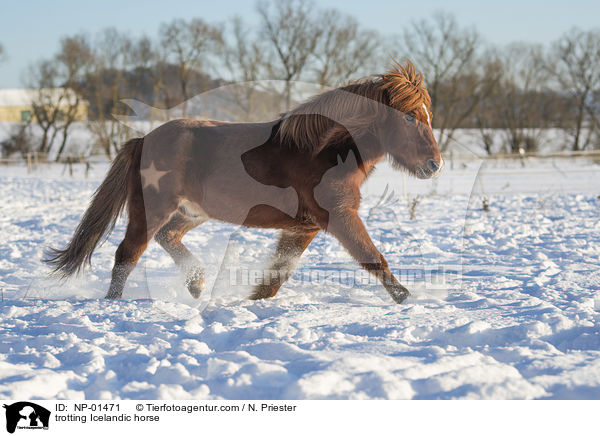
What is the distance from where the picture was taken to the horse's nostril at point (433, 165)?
314cm

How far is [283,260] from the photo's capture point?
3.69m

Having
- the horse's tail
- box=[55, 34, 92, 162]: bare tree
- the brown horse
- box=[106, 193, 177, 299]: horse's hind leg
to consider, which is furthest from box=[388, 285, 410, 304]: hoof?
box=[55, 34, 92, 162]: bare tree

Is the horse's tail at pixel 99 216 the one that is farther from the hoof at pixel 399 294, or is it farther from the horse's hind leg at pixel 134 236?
the hoof at pixel 399 294

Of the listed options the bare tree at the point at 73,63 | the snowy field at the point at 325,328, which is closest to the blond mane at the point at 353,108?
the snowy field at the point at 325,328

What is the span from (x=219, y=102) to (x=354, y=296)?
174cm

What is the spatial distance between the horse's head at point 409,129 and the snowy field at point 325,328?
0.68m

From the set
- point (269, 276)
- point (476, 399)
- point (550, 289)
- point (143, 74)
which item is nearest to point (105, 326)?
point (269, 276)

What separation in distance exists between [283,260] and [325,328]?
3.12 ft

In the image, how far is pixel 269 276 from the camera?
3.64 m

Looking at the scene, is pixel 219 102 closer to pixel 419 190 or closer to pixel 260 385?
pixel 419 190
